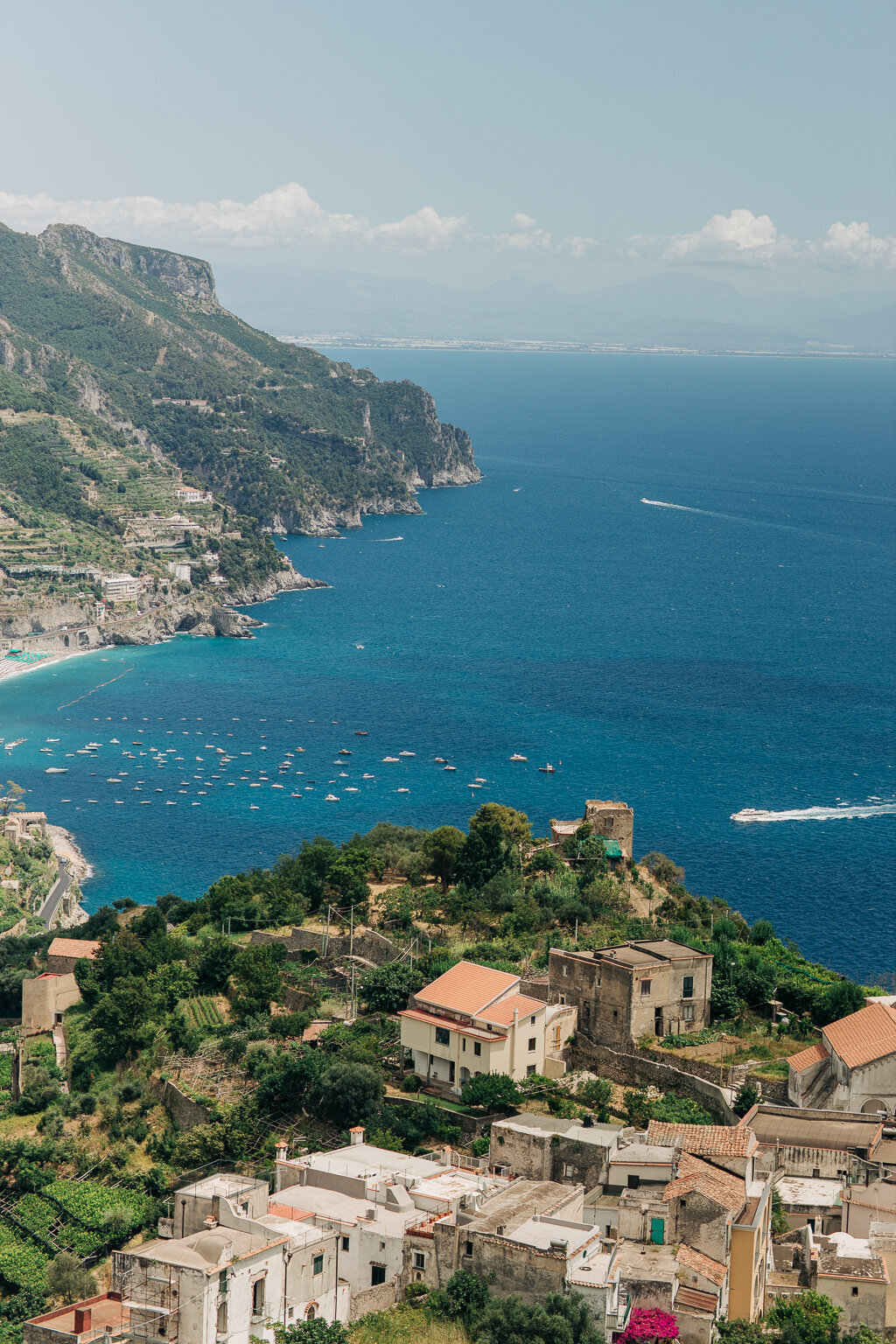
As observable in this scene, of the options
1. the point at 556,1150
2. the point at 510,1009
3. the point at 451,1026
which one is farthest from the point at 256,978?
the point at 556,1150

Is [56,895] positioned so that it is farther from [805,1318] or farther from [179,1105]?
[805,1318]

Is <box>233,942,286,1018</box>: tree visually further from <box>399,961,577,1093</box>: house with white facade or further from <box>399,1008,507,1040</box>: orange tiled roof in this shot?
<box>399,961,577,1093</box>: house with white facade

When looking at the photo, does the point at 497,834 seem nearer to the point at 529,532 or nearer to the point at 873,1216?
the point at 873,1216

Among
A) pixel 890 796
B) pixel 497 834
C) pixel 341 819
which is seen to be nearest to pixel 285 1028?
pixel 497 834

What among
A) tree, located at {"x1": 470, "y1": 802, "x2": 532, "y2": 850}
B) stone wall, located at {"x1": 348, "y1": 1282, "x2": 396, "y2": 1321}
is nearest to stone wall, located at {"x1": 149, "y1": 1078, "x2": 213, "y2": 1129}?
stone wall, located at {"x1": 348, "y1": 1282, "x2": 396, "y2": 1321}

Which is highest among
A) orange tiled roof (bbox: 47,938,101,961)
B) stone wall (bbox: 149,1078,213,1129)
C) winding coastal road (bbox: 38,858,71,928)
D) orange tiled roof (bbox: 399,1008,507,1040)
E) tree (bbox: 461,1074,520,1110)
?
orange tiled roof (bbox: 399,1008,507,1040)

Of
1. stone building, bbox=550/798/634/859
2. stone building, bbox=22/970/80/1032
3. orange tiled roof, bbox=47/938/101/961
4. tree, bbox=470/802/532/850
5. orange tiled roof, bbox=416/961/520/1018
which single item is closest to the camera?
orange tiled roof, bbox=416/961/520/1018

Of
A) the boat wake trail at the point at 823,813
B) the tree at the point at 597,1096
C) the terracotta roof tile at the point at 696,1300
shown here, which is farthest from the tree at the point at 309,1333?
the boat wake trail at the point at 823,813
